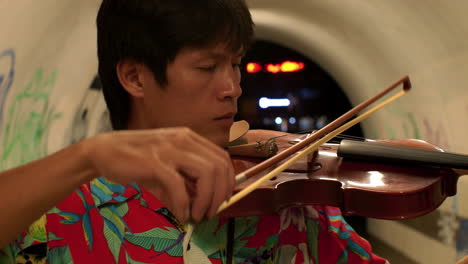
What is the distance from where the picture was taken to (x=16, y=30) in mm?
1644

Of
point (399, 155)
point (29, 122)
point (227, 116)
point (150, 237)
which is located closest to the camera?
point (150, 237)

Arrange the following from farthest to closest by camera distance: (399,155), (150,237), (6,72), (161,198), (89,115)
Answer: (89,115)
(6,72)
(399,155)
(150,237)
(161,198)

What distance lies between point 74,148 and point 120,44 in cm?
58

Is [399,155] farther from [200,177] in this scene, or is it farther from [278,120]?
[278,120]

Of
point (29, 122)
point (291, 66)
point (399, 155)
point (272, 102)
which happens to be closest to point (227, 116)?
point (399, 155)

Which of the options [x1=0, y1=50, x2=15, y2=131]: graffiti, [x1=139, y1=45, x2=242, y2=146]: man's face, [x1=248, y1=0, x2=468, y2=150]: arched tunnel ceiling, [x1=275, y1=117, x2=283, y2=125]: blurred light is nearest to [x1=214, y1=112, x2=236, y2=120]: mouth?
[x1=139, y1=45, x2=242, y2=146]: man's face

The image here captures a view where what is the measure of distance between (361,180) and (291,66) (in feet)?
12.6

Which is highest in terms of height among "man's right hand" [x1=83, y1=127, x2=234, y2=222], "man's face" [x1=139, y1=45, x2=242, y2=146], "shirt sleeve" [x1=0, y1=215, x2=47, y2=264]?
"man's face" [x1=139, y1=45, x2=242, y2=146]

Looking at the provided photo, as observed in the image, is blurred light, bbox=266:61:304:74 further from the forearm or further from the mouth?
the forearm

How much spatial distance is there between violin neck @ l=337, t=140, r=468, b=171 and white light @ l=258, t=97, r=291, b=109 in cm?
352

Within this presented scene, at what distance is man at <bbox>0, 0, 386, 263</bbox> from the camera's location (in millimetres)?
868

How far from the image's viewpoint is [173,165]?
49 centimetres

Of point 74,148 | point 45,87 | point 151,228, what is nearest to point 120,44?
point 151,228

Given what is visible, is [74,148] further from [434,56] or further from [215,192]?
[434,56]
